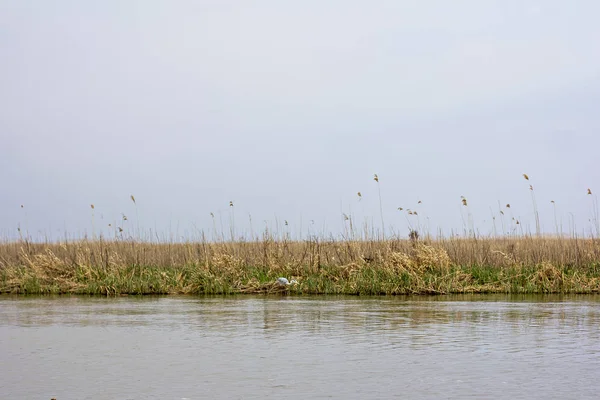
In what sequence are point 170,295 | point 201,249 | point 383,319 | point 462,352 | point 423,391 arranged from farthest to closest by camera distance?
point 201,249 → point 170,295 → point 383,319 → point 462,352 → point 423,391

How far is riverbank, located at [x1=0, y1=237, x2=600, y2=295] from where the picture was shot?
49.6 ft

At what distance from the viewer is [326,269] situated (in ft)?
53.4

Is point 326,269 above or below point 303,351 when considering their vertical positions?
above

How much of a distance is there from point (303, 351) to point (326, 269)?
876 centimetres

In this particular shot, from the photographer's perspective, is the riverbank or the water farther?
the riverbank

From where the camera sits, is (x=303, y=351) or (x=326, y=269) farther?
(x=326, y=269)

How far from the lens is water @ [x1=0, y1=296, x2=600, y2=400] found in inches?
227

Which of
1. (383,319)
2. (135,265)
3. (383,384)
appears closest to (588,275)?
(383,319)

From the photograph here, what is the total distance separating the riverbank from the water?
2.76 meters

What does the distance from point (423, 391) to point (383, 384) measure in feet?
1.26

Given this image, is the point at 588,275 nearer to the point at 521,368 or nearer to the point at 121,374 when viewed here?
the point at 521,368

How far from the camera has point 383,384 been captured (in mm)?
5879

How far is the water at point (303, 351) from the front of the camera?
576cm

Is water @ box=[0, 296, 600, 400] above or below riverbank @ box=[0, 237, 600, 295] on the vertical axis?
below
